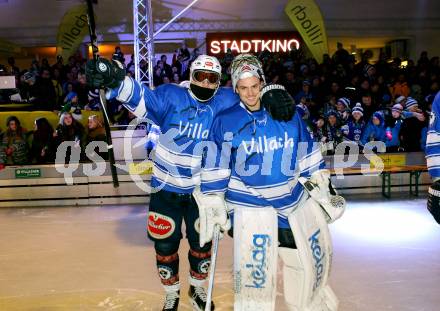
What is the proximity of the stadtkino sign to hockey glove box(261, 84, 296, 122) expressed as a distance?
10920mm

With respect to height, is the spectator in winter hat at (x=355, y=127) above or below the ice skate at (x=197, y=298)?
above

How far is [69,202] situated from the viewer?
8234 millimetres

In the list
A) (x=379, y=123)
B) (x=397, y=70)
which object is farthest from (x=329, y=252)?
(x=397, y=70)

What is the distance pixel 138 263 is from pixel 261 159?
252 cm

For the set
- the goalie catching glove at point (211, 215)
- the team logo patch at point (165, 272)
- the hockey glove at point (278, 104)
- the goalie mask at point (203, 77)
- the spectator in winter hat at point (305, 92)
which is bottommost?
the team logo patch at point (165, 272)

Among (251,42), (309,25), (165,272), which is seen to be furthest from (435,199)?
(251,42)

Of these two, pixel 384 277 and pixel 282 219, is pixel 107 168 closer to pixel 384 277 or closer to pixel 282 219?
pixel 384 277

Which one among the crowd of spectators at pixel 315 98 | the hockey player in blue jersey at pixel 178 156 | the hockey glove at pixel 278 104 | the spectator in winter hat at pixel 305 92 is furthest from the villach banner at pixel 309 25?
the hockey glove at pixel 278 104

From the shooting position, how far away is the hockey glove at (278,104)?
283cm

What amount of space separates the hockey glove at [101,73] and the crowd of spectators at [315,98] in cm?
550

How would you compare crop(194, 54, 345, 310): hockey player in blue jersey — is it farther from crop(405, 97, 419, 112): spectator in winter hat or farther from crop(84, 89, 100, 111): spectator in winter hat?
crop(84, 89, 100, 111): spectator in winter hat

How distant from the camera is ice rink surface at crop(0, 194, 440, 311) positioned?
13.1ft

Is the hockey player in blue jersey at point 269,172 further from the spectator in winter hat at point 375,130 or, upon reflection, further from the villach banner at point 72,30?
the villach banner at point 72,30

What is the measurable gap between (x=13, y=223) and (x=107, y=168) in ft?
5.65
